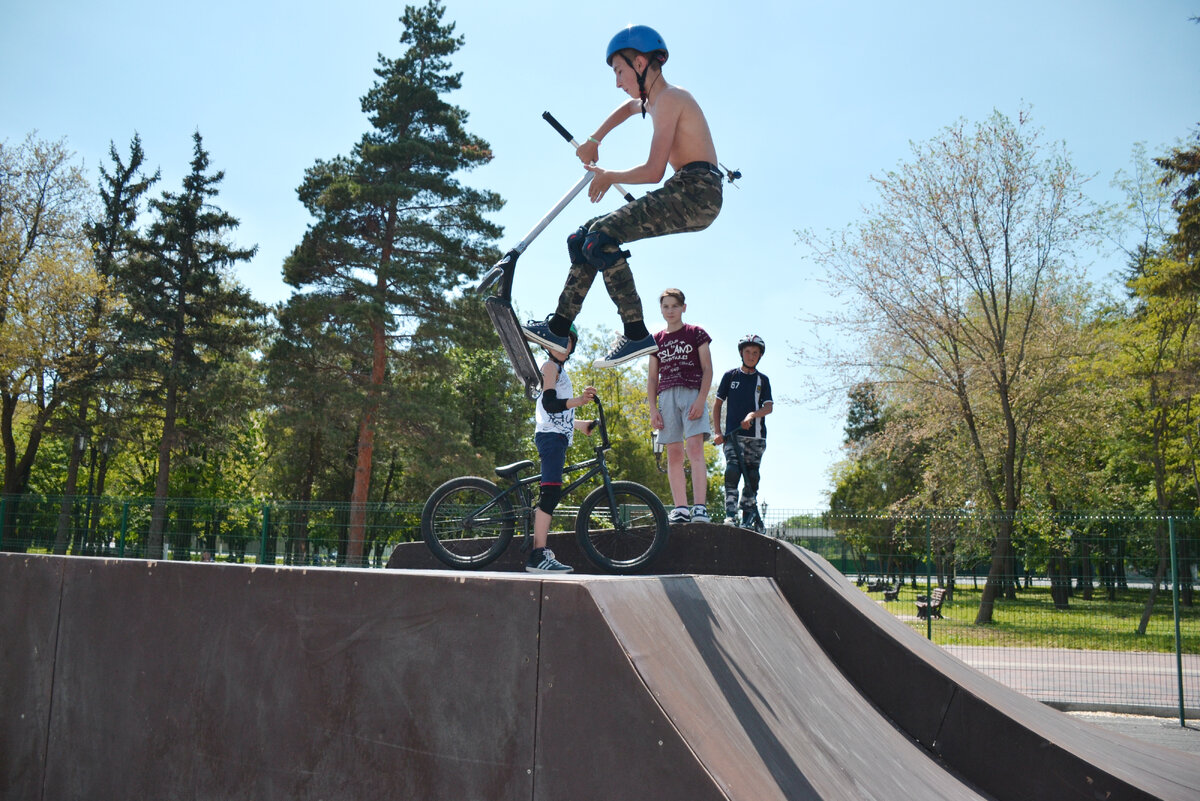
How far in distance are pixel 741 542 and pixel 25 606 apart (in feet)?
13.7

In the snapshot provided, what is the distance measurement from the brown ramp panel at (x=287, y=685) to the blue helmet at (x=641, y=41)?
3.16 meters

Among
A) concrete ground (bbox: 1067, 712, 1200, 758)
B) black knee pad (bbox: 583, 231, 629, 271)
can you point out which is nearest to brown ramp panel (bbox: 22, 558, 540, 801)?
black knee pad (bbox: 583, 231, 629, 271)

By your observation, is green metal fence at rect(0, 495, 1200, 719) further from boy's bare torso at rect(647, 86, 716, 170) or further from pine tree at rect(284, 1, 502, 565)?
pine tree at rect(284, 1, 502, 565)

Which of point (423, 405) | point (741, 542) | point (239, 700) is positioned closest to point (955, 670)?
point (741, 542)

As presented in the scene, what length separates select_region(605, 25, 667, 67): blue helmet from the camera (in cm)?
468

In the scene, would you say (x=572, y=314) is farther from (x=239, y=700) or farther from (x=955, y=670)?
(x=955, y=670)

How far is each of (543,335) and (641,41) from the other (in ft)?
5.80

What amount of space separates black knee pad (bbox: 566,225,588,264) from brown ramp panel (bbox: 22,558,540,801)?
7.65ft

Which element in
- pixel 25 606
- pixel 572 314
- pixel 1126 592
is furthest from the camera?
pixel 1126 592

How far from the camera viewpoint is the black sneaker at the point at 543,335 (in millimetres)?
5066

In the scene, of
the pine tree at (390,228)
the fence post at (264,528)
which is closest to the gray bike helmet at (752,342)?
the fence post at (264,528)

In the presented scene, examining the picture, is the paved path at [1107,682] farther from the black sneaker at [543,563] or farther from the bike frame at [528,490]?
the black sneaker at [543,563]

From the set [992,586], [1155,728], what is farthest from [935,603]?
[1155,728]

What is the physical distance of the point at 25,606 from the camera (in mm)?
3994
